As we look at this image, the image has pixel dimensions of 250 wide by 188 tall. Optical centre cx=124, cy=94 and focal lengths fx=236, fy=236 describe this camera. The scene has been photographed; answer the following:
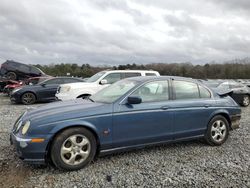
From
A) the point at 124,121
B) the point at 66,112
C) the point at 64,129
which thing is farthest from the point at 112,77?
the point at 64,129

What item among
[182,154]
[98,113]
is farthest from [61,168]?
[182,154]

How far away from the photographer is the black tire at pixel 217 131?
4852 mm

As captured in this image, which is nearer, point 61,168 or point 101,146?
point 61,168

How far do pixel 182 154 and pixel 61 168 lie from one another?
7.24 feet

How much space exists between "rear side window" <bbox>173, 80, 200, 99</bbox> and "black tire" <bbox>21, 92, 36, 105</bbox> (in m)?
8.81

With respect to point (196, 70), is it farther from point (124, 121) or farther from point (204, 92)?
point (124, 121)

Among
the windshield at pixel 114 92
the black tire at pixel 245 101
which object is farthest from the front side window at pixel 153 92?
the black tire at pixel 245 101

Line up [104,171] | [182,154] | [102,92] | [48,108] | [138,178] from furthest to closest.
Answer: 1. [102,92]
2. [182,154]
3. [48,108]
4. [104,171]
5. [138,178]

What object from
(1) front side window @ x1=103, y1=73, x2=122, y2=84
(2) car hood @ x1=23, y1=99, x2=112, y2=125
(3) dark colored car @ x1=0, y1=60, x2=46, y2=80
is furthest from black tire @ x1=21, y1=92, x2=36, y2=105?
(2) car hood @ x1=23, y1=99, x2=112, y2=125

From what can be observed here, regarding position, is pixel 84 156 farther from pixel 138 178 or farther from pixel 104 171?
pixel 138 178

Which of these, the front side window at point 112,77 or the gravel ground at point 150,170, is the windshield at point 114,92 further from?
the front side window at point 112,77

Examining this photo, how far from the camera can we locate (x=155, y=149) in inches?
183

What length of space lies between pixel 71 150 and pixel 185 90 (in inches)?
99.4

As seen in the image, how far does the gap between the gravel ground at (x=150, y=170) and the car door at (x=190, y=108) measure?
1.35ft
